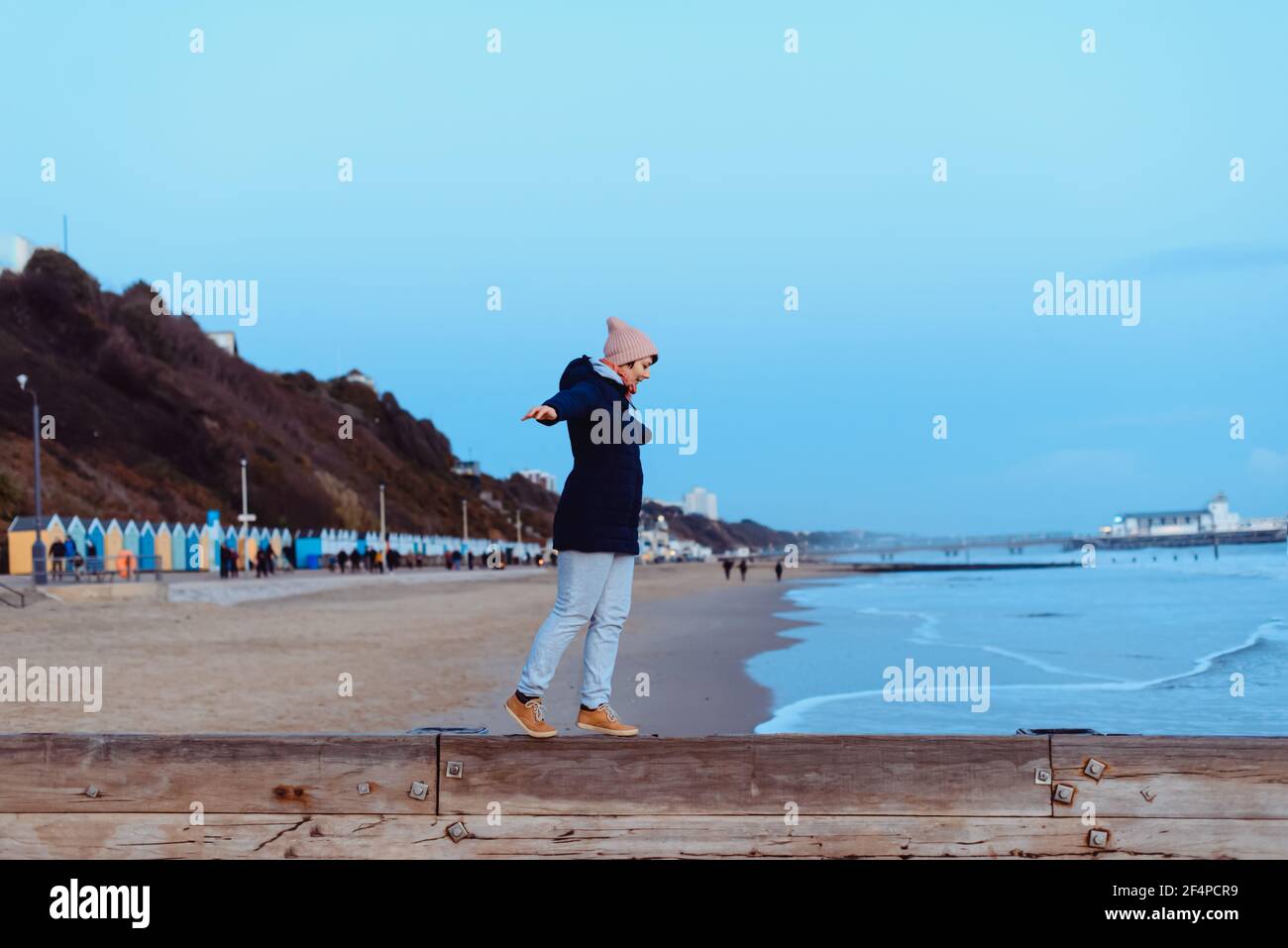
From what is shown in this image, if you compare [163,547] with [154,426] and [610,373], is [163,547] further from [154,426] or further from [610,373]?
[610,373]

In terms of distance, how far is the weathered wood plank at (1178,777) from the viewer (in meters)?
4.81

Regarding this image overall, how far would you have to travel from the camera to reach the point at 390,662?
1806 cm

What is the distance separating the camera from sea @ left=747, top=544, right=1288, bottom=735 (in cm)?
1328

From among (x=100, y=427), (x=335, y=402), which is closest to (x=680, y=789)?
(x=100, y=427)

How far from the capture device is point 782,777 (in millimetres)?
4879

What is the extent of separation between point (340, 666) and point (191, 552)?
131 feet

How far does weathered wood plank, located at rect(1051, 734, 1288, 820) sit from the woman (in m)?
1.79

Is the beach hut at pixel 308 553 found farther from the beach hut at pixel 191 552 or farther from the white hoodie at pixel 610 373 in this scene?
the white hoodie at pixel 610 373

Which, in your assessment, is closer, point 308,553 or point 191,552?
point 191,552
